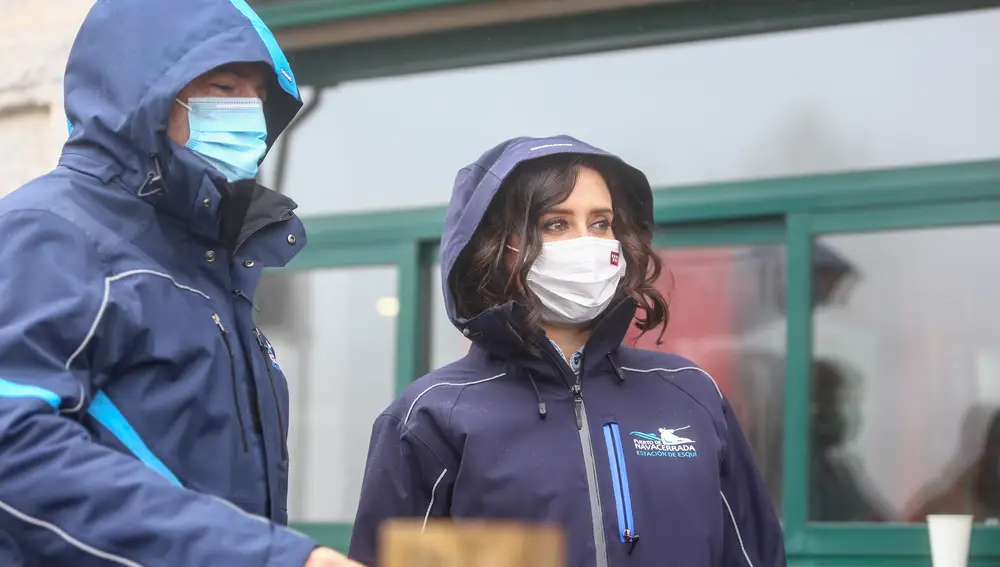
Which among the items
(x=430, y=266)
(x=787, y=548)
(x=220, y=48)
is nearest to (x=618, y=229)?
(x=220, y=48)

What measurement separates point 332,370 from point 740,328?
66.2 inches

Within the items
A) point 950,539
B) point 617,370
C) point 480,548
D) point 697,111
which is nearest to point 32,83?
point 697,111

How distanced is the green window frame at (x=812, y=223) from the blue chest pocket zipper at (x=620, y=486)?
1.52 m

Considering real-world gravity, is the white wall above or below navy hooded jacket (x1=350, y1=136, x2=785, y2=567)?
above

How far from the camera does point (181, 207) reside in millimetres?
2332

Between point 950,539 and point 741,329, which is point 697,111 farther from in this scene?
point 950,539

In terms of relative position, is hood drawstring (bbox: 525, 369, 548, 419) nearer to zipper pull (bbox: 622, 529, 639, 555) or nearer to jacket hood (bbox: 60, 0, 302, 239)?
zipper pull (bbox: 622, 529, 639, 555)

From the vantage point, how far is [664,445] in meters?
2.94

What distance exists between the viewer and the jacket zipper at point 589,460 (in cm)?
280

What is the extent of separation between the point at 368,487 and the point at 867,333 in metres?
1.95

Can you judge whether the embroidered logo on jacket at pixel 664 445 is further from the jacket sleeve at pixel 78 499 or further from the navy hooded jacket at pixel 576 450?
the jacket sleeve at pixel 78 499

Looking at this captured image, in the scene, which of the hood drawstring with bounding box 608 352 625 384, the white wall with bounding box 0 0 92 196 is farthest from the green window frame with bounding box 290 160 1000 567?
the white wall with bounding box 0 0 92 196

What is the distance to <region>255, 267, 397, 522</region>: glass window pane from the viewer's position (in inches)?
202

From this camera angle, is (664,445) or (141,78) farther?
(664,445)
